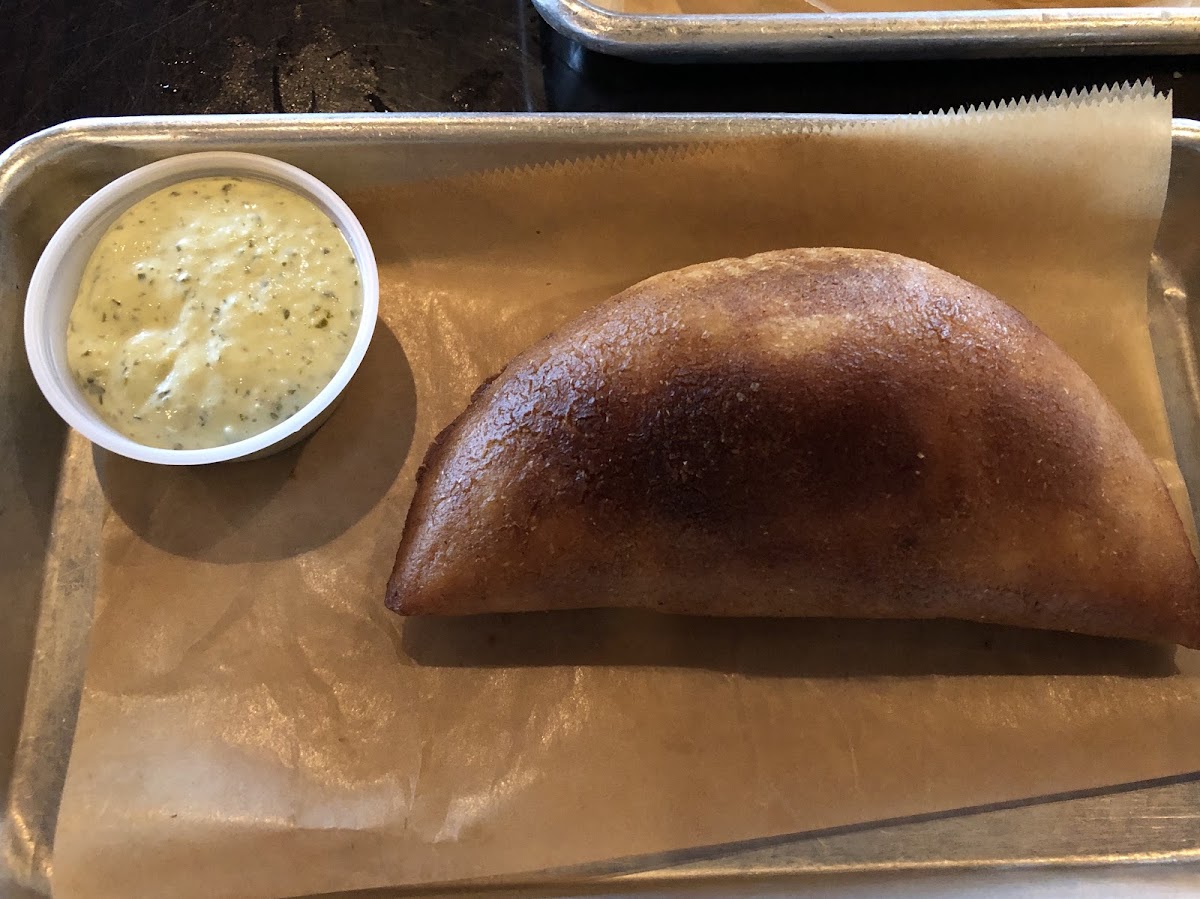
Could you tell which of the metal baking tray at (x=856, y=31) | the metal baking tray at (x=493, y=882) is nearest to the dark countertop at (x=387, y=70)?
the metal baking tray at (x=856, y=31)

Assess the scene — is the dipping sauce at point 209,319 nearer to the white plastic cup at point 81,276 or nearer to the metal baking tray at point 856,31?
the white plastic cup at point 81,276

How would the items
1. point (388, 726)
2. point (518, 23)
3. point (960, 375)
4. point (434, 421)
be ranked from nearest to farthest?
point (960, 375) → point (388, 726) → point (434, 421) → point (518, 23)

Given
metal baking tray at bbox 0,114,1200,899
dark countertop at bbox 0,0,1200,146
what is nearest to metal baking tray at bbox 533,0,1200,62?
dark countertop at bbox 0,0,1200,146

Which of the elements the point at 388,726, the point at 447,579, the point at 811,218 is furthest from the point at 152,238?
the point at 811,218

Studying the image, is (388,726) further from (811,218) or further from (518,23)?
(518,23)

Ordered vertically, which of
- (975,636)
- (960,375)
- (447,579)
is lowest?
(975,636)
